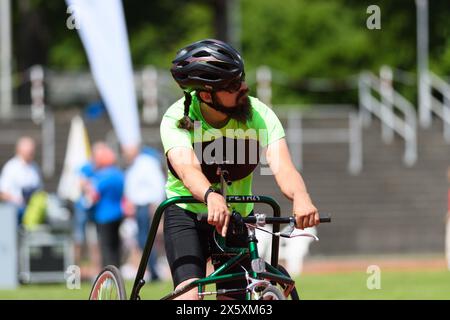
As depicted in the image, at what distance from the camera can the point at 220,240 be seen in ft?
22.6

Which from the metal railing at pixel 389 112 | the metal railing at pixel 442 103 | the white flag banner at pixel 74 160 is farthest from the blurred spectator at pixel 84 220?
the metal railing at pixel 442 103

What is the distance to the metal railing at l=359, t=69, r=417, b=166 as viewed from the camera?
88.6 ft

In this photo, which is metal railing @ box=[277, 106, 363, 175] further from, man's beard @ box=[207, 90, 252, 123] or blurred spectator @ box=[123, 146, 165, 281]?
man's beard @ box=[207, 90, 252, 123]

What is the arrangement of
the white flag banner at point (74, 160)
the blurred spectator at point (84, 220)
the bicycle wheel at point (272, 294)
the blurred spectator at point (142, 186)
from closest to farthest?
the bicycle wheel at point (272, 294), the blurred spectator at point (142, 186), the blurred spectator at point (84, 220), the white flag banner at point (74, 160)

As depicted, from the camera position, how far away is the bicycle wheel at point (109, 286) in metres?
7.04

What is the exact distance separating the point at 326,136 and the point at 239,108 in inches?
826

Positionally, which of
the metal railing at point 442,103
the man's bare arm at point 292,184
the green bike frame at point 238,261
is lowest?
the green bike frame at point 238,261

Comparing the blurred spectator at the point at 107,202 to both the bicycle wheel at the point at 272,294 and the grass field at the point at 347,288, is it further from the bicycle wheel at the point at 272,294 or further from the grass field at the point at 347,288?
the bicycle wheel at the point at 272,294

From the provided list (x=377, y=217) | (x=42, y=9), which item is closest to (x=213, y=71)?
(x=377, y=217)

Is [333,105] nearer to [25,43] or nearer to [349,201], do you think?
[25,43]

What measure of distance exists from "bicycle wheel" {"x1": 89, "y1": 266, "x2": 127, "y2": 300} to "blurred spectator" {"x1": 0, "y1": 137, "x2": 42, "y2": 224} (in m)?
11.3

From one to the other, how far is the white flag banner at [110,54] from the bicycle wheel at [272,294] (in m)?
13.4

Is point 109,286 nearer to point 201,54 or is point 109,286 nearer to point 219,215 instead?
point 219,215
